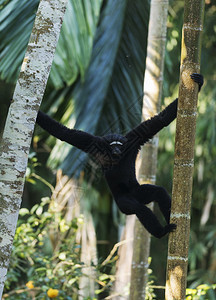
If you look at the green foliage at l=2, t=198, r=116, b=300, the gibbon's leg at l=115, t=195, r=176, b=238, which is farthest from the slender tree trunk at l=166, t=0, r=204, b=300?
the green foliage at l=2, t=198, r=116, b=300

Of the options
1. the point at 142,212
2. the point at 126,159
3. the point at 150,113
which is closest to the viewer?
the point at 142,212

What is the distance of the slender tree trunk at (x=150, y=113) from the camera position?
5.37 meters

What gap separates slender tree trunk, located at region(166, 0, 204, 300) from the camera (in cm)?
345

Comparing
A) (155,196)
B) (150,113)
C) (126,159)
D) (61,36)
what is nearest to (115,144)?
(126,159)

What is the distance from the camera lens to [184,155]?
357 centimetres

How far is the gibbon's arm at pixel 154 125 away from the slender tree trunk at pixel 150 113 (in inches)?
24.2

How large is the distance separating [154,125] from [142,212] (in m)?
0.85

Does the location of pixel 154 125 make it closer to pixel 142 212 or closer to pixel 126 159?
pixel 126 159

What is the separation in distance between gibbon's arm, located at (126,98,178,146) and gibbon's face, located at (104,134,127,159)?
0.13m

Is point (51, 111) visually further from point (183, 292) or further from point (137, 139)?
point (183, 292)

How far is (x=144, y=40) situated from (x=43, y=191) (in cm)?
501

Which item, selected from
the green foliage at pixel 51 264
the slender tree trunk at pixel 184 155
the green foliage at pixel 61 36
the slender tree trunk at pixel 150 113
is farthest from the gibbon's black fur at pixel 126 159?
the green foliage at pixel 61 36

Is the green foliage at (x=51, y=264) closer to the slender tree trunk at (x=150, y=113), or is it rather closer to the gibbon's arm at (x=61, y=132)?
the slender tree trunk at (x=150, y=113)

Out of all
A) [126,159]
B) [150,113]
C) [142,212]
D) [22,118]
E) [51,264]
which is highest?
[150,113]
